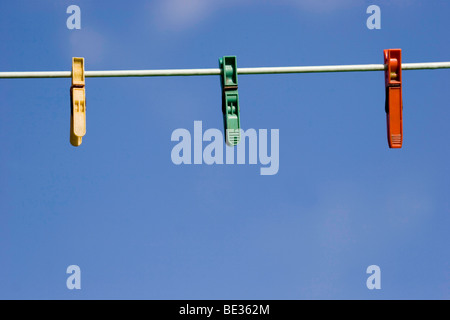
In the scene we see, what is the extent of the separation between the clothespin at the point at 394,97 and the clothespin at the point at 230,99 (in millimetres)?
1715

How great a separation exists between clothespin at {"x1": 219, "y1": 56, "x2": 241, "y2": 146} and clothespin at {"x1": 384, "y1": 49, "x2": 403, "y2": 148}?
1.72 metres

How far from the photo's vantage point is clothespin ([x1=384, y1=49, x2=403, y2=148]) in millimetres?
9359

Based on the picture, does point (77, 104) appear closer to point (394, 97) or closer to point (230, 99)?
point (230, 99)

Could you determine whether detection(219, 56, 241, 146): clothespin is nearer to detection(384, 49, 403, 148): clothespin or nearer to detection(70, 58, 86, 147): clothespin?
detection(70, 58, 86, 147): clothespin

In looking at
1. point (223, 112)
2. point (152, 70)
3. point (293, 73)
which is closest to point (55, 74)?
point (152, 70)

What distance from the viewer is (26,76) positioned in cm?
952

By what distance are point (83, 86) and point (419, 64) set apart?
387 cm

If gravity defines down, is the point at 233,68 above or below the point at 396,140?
above

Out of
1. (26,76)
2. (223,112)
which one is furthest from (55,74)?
(223,112)

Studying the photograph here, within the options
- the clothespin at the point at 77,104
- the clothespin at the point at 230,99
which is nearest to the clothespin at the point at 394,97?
the clothespin at the point at 230,99

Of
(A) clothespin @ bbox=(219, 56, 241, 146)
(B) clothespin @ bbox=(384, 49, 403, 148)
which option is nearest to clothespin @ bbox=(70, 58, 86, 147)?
(A) clothespin @ bbox=(219, 56, 241, 146)

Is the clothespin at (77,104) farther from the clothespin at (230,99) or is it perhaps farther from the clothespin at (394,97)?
the clothespin at (394,97)

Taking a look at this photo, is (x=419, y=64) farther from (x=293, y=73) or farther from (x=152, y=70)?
(x=152, y=70)

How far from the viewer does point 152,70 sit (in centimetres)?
949
